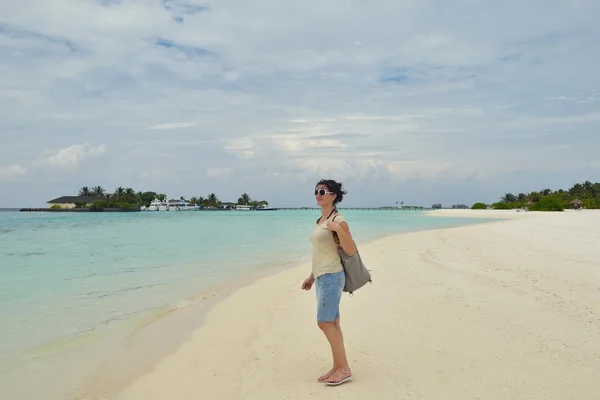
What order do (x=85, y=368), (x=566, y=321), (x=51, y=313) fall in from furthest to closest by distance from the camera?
(x=51, y=313)
(x=566, y=321)
(x=85, y=368)

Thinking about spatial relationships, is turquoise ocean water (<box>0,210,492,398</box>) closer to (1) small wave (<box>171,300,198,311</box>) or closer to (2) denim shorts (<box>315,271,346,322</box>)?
(1) small wave (<box>171,300,198,311</box>)

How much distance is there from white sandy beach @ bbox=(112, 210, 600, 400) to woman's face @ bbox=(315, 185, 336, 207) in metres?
1.83

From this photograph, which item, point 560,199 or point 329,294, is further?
point 560,199

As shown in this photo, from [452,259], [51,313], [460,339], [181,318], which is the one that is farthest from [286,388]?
[452,259]

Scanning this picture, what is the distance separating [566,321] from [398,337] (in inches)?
96.5

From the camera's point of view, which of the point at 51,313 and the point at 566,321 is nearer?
the point at 566,321

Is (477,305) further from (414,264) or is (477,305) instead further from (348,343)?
(414,264)

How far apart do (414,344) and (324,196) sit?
2514 millimetres

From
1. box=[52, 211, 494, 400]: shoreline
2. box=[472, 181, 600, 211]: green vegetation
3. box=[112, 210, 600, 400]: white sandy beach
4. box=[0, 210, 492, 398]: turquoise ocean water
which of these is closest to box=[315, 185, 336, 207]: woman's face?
box=[112, 210, 600, 400]: white sandy beach

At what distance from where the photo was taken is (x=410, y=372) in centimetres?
469

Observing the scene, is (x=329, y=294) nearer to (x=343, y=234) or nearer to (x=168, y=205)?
(x=343, y=234)

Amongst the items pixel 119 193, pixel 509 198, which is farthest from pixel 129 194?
pixel 509 198

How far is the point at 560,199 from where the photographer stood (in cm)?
9081

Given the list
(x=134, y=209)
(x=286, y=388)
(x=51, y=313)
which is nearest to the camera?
(x=286, y=388)
